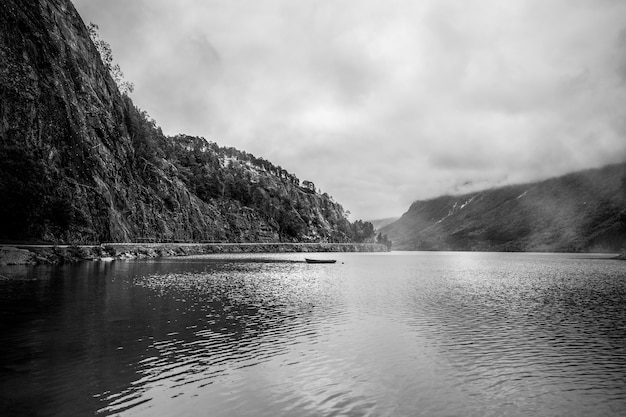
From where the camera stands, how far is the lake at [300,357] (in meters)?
16.2

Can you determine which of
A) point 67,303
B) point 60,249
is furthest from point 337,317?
point 60,249

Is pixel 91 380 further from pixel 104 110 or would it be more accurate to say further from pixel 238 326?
pixel 104 110

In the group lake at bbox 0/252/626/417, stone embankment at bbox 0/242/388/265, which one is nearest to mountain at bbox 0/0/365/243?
stone embankment at bbox 0/242/388/265

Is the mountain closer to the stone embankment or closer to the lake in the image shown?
the stone embankment

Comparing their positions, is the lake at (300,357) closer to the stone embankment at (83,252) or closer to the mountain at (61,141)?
the stone embankment at (83,252)

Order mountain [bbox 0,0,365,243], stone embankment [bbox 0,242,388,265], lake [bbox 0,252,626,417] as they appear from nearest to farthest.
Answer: lake [bbox 0,252,626,417] < stone embankment [bbox 0,242,388,265] < mountain [bbox 0,0,365,243]

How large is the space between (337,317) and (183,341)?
15091mm

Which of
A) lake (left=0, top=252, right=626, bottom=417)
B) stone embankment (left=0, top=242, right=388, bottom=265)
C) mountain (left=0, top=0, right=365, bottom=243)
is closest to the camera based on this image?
lake (left=0, top=252, right=626, bottom=417)

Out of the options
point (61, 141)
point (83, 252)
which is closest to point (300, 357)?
point (83, 252)

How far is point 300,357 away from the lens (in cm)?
2297

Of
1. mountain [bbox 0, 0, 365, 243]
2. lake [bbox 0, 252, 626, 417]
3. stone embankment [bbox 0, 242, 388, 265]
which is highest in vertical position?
mountain [bbox 0, 0, 365, 243]

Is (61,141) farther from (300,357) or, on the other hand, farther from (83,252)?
(300,357)

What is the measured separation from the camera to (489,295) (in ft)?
174

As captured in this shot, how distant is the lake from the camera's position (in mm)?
16250
